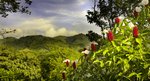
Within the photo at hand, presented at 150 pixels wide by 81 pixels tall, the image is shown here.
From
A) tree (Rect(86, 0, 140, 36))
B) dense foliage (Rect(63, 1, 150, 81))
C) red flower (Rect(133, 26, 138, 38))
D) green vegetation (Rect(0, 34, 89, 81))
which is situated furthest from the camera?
tree (Rect(86, 0, 140, 36))

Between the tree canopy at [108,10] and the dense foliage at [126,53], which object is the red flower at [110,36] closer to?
the dense foliage at [126,53]

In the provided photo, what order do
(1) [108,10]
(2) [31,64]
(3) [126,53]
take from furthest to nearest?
(1) [108,10], (2) [31,64], (3) [126,53]

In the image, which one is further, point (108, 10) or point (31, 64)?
point (108, 10)

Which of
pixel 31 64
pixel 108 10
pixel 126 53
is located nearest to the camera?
pixel 126 53

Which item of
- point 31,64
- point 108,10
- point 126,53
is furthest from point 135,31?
point 108,10

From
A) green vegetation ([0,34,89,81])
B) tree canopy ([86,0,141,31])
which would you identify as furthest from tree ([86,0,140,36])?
green vegetation ([0,34,89,81])

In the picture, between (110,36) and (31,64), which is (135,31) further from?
(31,64)

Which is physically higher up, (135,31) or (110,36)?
(135,31)

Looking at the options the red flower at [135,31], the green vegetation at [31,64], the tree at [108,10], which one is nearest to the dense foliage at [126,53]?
the red flower at [135,31]

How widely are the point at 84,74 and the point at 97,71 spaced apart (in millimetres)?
516

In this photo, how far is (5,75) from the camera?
14.3m

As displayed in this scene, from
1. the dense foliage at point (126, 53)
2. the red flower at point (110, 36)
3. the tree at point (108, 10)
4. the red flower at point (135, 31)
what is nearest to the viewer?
the dense foliage at point (126, 53)

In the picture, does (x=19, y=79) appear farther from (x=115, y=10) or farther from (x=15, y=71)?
(x=115, y=10)

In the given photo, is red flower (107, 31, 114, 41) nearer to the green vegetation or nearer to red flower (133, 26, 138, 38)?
red flower (133, 26, 138, 38)
